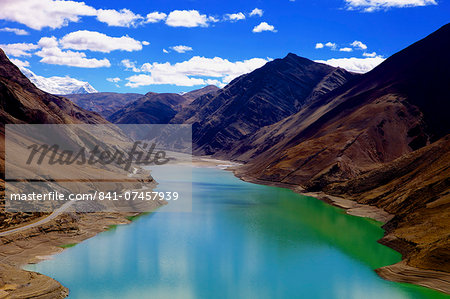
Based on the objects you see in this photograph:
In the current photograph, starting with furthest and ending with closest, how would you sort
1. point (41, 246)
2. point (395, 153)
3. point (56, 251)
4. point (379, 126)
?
point (379, 126)
point (395, 153)
point (41, 246)
point (56, 251)

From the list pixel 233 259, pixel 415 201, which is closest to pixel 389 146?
pixel 415 201

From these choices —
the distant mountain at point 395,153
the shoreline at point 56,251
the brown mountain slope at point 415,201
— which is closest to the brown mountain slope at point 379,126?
the distant mountain at point 395,153

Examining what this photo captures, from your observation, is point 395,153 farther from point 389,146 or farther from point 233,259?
point 233,259

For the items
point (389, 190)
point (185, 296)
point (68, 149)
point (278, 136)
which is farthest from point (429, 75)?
point (185, 296)

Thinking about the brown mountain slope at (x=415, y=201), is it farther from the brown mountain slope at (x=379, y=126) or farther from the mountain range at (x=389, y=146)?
the brown mountain slope at (x=379, y=126)

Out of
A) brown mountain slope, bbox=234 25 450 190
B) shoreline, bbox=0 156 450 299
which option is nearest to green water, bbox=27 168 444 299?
shoreline, bbox=0 156 450 299

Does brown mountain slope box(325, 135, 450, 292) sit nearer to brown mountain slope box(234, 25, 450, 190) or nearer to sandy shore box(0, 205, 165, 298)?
brown mountain slope box(234, 25, 450, 190)
